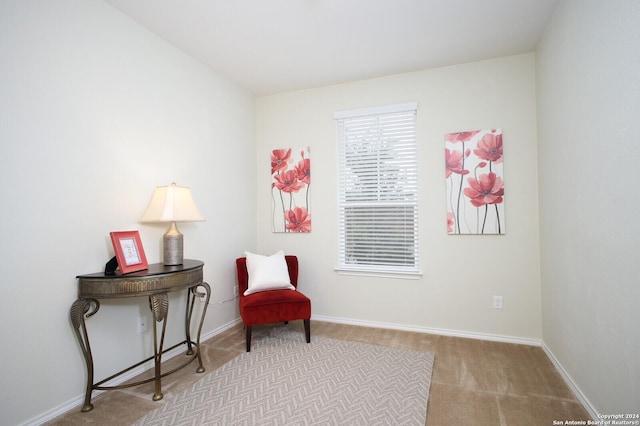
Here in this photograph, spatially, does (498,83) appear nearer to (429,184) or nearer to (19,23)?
(429,184)

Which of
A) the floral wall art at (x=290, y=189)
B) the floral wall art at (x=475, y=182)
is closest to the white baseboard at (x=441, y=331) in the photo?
the floral wall art at (x=475, y=182)

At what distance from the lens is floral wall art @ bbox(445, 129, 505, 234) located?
305cm

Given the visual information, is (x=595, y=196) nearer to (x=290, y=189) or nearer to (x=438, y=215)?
(x=438, y=215)

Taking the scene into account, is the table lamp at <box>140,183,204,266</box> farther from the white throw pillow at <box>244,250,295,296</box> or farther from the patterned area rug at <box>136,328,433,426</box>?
the patterned area rug at <box>136,328,433,426</box>

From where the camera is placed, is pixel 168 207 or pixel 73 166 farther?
pixel 168 207

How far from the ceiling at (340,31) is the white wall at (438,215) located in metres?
0.26

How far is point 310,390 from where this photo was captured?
7.27 feet

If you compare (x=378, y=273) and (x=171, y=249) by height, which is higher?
(x=171, y=249)

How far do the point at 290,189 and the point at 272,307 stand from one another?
1493 millimetres

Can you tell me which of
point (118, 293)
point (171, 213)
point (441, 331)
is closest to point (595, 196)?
point (441, 331)

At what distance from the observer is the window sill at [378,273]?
3.37 metres

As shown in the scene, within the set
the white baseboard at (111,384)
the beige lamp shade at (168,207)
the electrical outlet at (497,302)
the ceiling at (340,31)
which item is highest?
the ceiling at (340,31)

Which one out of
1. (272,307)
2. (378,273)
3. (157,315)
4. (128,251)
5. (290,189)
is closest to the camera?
(157,315)

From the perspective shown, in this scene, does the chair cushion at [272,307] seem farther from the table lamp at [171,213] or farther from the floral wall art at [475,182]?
the floral wall art at [475,182]
